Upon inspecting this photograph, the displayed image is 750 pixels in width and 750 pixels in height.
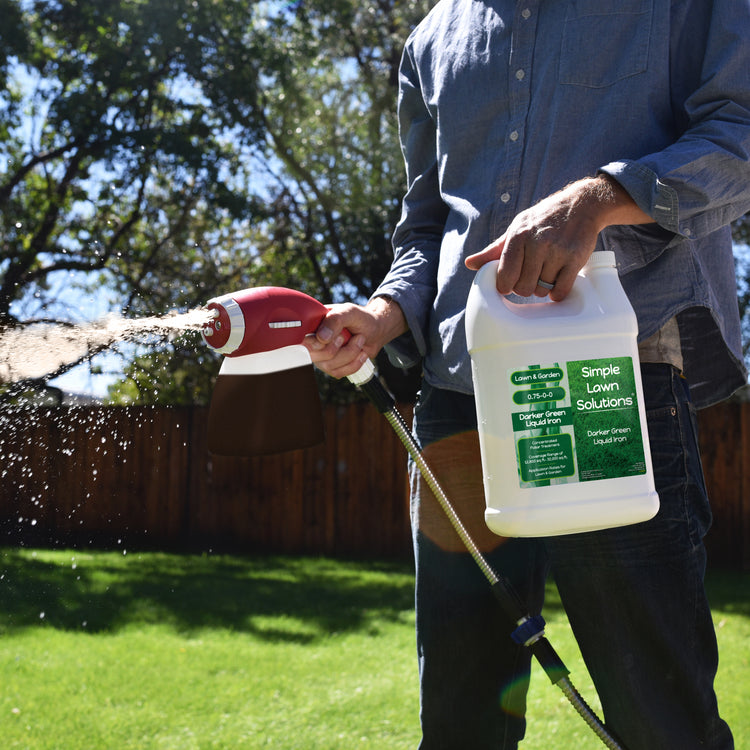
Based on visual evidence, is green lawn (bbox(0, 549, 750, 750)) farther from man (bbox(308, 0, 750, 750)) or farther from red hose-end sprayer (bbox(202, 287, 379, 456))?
red hose-end sprayer (bbox(202, 287, 379, 456))

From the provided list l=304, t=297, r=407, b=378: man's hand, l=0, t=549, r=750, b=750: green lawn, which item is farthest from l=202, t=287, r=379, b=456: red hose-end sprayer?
l=0, t=549, r=750, b=750: green lawn

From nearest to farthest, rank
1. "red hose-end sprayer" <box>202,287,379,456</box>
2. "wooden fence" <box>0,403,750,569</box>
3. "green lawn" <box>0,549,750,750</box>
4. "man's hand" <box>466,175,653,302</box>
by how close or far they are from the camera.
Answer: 1. "man's hand" <box>466,175,653,302</box>
2. "red hose-end sprayer" <box>202,287,379,456</box>
3. "green lawn" <box>0,549,750,750</box>
4. "wooden fence" <box>0,403,750,569</box>

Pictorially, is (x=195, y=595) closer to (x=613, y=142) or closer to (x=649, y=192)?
(x=613, y=142)

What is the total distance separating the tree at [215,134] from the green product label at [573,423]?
8264 millimetres

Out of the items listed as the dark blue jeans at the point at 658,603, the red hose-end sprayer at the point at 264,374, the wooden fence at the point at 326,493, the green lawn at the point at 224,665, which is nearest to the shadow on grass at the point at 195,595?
the green lawn at the point at 224,665

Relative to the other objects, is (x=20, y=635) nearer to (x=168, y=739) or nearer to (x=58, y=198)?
(x=168, y=739)

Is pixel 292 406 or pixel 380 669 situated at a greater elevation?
pixel 292 406

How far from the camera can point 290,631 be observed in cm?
560

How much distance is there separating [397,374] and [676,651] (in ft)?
30.7

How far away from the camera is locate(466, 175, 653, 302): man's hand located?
4.38 feet

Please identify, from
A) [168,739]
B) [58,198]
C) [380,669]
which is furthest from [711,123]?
[58,198]

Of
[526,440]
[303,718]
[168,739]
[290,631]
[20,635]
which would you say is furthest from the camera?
[290,631]

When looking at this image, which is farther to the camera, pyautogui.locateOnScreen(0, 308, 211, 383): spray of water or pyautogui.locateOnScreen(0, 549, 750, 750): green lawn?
pyautogui.locateOnScreen(0, 549, 750, 750): green lawn

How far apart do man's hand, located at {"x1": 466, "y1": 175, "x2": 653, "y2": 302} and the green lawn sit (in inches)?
102
